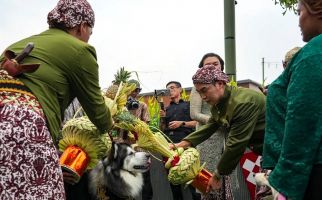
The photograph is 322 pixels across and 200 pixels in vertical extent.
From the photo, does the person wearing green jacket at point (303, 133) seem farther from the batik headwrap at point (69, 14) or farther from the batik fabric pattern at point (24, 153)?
the batik headwrap at point (69, 14)

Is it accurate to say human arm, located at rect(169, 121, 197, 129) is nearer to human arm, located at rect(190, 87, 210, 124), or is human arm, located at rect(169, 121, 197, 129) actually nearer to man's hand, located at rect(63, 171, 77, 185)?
human arm, located at rect(190, 87, 210, 124)

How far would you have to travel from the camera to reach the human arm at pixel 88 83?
2.78 metres

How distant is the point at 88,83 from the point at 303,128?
4.49 feet

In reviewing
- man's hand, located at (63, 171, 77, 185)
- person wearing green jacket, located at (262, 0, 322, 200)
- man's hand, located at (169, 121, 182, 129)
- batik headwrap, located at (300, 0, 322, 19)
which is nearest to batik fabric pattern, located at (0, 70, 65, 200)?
man's hand, located at (63, 171, 77, 185)

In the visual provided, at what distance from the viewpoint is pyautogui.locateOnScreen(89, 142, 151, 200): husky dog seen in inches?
184

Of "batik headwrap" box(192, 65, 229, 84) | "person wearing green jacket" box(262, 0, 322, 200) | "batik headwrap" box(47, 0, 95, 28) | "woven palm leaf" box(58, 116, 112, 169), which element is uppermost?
"batik headwrap" box(47, 0, 95, 28)

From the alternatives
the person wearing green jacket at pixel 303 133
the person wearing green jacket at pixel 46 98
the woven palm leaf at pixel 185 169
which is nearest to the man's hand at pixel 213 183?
the woven palm leaf at pixel 185 169

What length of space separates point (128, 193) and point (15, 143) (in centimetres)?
255

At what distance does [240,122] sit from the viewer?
395 centimetres

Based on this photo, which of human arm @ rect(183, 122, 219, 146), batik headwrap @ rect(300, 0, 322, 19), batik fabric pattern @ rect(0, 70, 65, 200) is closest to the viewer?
batik headwrap @ rect(300, 0, 322, 19)

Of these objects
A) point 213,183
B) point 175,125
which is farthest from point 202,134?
point 175,125

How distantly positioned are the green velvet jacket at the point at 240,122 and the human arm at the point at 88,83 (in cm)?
135

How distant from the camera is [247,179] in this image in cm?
548

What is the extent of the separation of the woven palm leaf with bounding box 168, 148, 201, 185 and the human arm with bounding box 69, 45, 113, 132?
1.31 m
